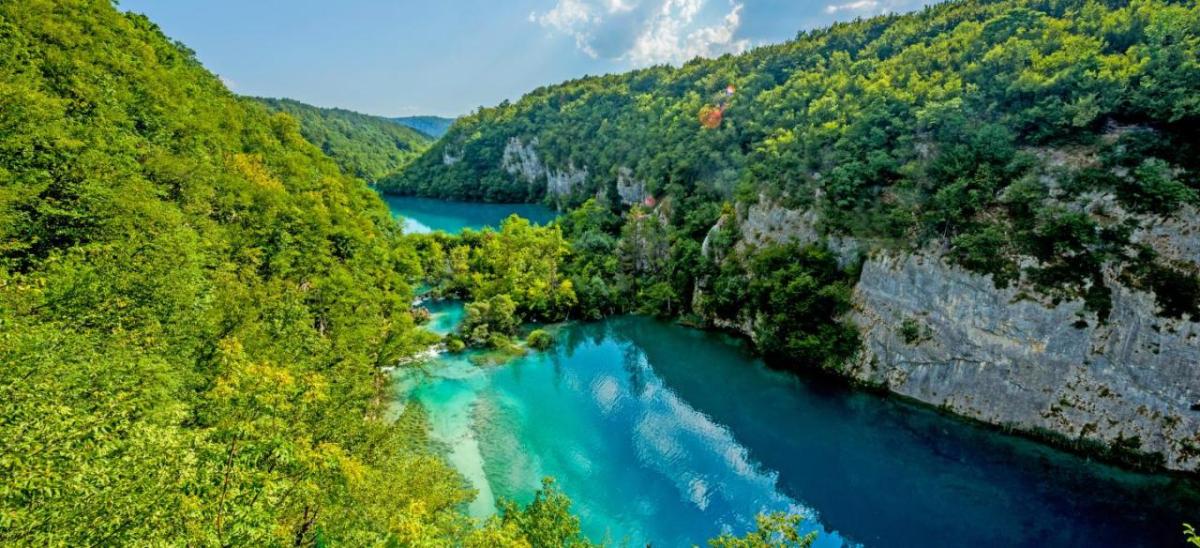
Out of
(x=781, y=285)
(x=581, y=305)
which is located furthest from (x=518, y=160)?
(x=781, y=285)

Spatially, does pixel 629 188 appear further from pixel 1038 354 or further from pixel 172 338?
pixel 172 338

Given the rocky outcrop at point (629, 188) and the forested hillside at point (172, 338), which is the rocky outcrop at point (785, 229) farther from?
the rocky outcrop at point (629, 188)

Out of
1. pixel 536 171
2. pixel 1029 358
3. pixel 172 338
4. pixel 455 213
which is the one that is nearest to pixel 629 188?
pixel 536 171

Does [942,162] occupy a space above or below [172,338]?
above

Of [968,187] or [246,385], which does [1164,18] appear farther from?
[246,385]

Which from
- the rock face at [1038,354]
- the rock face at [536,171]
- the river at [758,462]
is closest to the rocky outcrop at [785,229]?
the rock face at [1038,354]

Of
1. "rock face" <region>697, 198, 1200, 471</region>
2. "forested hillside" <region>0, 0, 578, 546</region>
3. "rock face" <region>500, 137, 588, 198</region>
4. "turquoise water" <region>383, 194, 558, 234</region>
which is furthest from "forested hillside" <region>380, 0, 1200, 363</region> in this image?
"turquoise water" <region>383, 194, 558, 234</region>
